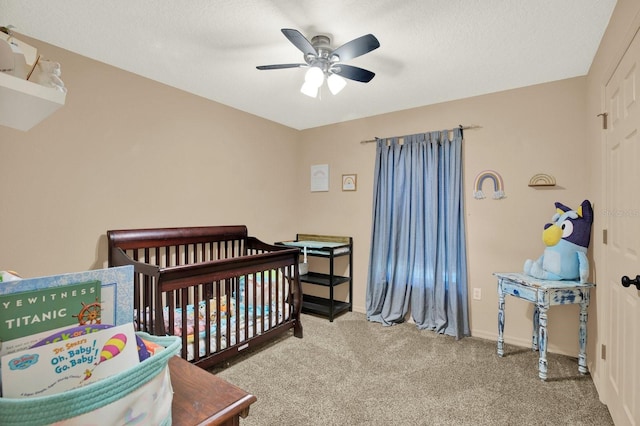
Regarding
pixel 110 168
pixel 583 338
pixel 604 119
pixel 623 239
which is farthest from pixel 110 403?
pixel 583 338

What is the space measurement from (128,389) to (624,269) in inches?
85.1

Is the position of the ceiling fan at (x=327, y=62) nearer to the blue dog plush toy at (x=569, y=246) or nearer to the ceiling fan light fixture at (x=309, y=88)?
the ceiling fan light fixture at (x=309, y=88)

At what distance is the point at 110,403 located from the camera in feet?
1.61

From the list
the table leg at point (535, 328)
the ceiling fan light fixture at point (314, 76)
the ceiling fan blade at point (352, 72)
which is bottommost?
the table leg at point (535, 328)

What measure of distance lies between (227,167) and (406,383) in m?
2.57

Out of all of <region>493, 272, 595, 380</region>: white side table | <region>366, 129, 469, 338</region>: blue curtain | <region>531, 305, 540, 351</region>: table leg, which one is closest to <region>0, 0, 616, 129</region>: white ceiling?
<region>366, 129, 469, 338</region>: blue curtain

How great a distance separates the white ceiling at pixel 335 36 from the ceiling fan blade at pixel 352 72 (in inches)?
7.0

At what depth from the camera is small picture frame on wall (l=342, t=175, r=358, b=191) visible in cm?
371

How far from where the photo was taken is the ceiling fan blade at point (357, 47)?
1.67 m

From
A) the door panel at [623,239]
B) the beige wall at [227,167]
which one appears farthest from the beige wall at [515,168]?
the door panel at [623,239]

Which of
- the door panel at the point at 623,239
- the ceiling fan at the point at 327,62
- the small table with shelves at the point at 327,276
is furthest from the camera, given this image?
the small table with shelves at the point at 327,276

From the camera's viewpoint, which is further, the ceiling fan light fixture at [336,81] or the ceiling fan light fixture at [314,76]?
the ceiling fan light fixture at [336,81]

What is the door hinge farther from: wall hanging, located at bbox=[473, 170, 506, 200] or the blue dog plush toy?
wall hanging, located at bbox=[473, 170, 506, 200]

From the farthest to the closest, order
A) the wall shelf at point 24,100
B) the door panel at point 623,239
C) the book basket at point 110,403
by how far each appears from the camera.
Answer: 1. the door panel at point 623,239
2. the wall shelf at point 24,100
3. the book basket at point 110,403
